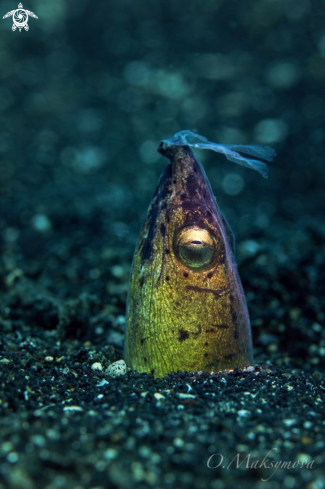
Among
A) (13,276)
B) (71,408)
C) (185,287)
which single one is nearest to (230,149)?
(185,287)

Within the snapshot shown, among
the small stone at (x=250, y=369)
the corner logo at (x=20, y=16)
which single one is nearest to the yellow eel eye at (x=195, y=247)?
the small stone at (x=250, y=369)

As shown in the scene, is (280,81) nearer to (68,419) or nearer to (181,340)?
(181,340)

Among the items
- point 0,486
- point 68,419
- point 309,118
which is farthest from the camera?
point 309,118

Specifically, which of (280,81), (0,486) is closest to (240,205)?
(280,81)

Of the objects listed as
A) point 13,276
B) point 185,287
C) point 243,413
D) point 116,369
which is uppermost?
point 13,276

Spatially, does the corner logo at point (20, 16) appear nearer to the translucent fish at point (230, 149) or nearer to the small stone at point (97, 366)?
the translucent fish at point (230, 149)

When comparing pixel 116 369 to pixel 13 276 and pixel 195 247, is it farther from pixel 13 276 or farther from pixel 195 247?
pixel 13 276
